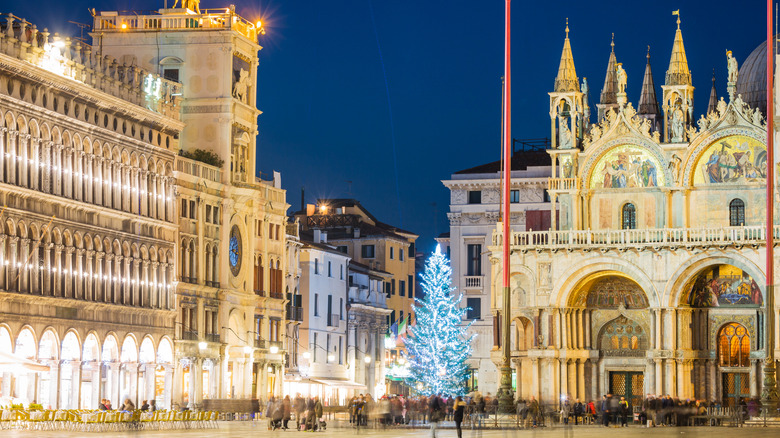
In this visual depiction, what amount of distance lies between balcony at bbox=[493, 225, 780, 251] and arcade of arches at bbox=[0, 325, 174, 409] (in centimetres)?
1814

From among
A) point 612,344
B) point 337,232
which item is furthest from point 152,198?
point 337,232

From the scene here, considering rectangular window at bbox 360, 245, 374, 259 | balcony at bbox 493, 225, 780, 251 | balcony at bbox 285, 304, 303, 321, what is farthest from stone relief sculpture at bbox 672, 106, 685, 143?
rectangular window at bbox 360, 245, 374, 259

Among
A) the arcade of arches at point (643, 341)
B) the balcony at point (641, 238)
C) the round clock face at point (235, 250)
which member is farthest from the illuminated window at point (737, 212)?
the round clock face at point (235, 250)

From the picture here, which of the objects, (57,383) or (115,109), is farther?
(115,109)

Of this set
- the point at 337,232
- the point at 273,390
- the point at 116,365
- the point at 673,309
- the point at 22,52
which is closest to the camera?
the point at 22,52

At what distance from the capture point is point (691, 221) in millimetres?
78812

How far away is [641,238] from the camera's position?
255 ft

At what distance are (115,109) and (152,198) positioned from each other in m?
5.46

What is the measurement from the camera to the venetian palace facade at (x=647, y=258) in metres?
76.8

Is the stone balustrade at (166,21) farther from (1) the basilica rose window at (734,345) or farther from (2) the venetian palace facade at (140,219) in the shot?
(1) the basilica rose window at (734,345)

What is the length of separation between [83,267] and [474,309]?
3784 centimetres

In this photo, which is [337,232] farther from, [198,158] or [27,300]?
[27,300]

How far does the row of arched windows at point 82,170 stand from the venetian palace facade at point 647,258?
17252 millimetres

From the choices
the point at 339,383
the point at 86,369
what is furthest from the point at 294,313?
the point at 86,369
